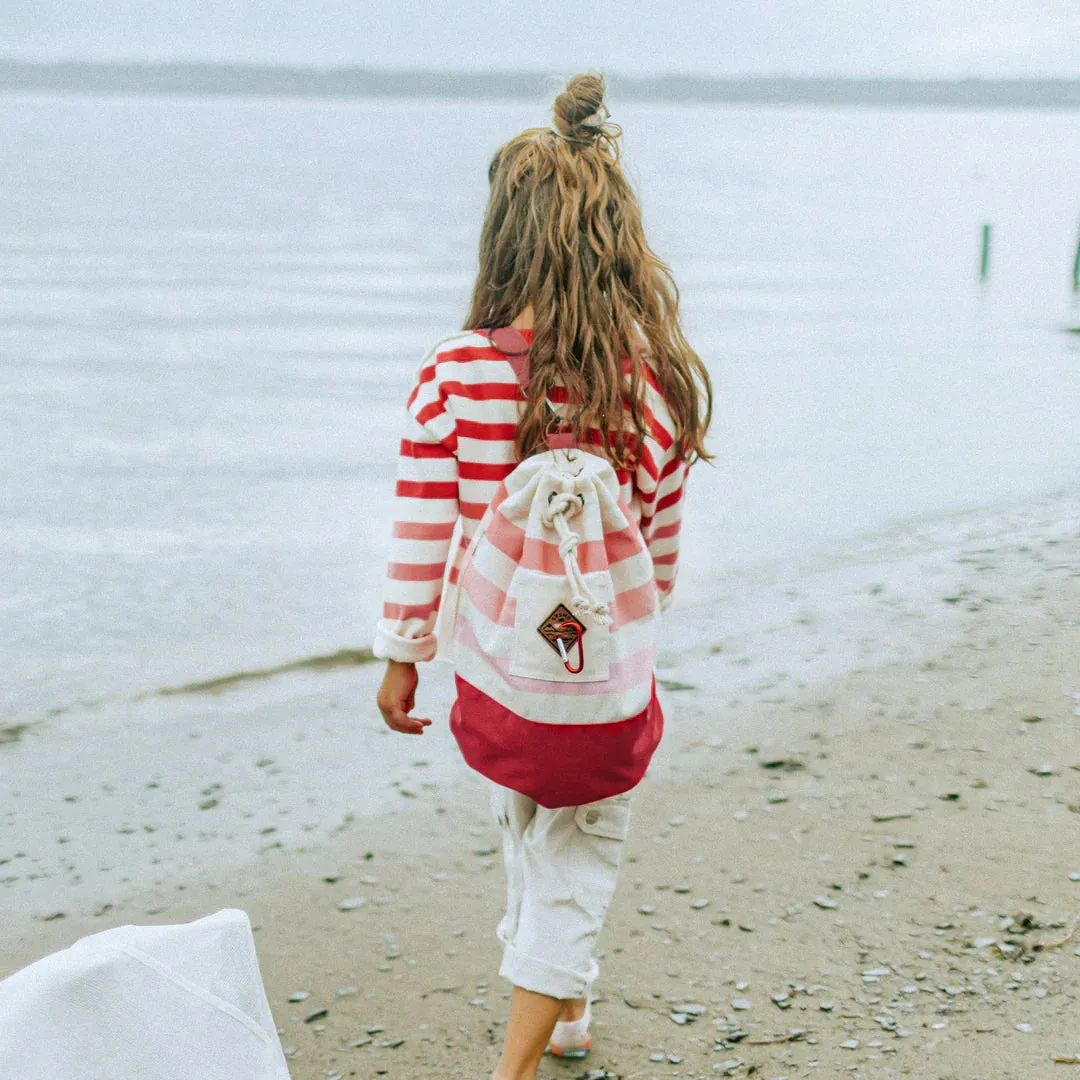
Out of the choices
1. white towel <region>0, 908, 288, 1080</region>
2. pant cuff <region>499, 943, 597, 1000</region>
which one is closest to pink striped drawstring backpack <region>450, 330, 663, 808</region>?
pant cuff <region>499, 943, 597, 1000</region>

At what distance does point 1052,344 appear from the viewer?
18703 millimetres

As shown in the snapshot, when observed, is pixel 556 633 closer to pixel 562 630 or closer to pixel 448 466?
pixel 562 630

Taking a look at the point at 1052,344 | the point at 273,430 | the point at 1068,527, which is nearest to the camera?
the point at 1068,527

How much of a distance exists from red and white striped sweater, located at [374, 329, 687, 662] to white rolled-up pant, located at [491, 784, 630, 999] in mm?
386

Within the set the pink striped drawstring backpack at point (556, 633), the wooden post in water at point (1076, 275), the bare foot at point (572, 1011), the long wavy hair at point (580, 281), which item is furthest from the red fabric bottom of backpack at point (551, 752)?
the wooden post in water at point (1076, 275)

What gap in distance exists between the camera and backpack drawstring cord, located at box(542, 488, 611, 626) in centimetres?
215

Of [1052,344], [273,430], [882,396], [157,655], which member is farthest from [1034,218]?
[157,655]

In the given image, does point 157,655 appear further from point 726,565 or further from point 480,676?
point 480,676

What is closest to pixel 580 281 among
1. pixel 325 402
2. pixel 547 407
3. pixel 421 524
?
pixel 547 407

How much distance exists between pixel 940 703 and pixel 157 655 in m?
3.87

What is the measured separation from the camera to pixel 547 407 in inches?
89.5

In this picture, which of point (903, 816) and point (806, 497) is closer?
point (903, 816)

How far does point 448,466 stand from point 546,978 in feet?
3.14

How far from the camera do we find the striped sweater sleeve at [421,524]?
2.30 m
